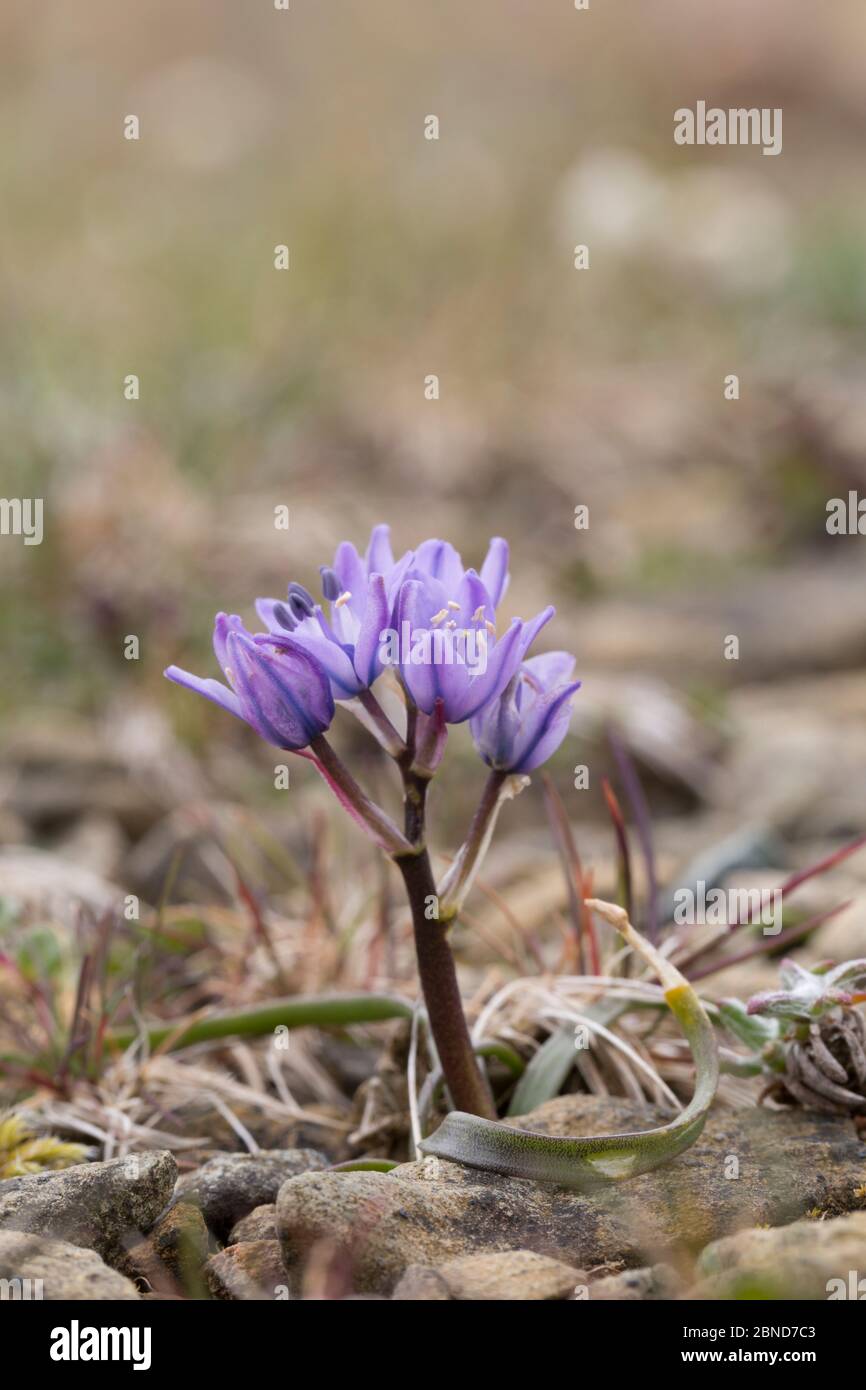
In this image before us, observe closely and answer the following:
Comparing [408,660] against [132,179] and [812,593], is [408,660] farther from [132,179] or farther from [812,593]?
[132,179]

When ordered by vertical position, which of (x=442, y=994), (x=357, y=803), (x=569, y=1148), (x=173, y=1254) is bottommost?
(x=173, y=1254)

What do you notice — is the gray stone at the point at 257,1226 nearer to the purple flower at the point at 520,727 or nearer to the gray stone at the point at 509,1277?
the gray stone at the point at 509,1277

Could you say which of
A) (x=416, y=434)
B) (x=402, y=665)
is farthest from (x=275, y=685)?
(x=416, y=434)

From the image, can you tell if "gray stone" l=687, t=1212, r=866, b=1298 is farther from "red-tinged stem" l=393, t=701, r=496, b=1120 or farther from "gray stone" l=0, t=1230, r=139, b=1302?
"gray stone" l=0, t=1230, r=139, b=1302

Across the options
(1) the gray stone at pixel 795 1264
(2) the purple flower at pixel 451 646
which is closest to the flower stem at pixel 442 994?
(2) the purple flower at pixel 451 646

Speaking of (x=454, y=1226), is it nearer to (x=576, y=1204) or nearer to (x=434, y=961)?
(x=576, y=1204)

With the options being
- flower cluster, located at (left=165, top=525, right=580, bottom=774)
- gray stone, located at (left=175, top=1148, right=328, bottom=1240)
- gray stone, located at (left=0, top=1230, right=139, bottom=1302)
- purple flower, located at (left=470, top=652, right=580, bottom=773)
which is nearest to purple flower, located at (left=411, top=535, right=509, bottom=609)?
flower cluster, located at (left=165, top=525, right=580, bottom=774)
